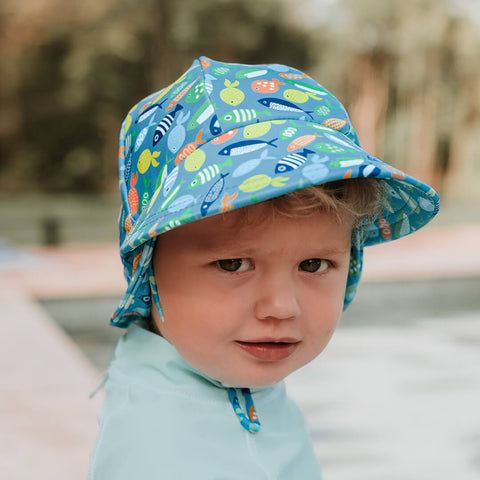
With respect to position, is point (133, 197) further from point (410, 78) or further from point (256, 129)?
point (410, 78)

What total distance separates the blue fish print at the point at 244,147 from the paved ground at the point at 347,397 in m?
1.76

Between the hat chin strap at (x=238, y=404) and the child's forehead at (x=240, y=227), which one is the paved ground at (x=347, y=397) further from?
the child's forehead at (x=240, y=227)

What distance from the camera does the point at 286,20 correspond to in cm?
1855

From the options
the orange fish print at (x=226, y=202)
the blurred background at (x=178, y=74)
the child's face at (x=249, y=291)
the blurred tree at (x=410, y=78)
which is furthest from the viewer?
the blurred tree at (x=410, y=78)

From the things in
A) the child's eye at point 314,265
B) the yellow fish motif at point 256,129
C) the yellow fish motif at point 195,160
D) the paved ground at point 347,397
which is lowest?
the paved ground at point 347,397

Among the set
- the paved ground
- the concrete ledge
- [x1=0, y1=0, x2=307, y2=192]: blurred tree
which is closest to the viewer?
the concrete ledge

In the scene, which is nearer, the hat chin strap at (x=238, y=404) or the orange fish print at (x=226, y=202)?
the orange fish print at (x=226, y=202)

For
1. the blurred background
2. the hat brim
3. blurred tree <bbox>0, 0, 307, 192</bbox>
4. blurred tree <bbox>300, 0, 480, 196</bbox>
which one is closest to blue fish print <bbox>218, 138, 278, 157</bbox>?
the hat brim

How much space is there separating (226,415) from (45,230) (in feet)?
37.1

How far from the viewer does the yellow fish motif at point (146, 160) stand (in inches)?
54.7

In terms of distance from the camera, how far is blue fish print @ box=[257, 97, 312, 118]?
136 cm

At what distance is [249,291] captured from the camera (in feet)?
4.22

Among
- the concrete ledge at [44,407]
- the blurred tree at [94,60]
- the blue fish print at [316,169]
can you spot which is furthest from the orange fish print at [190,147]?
the blurred tree at [94,60]

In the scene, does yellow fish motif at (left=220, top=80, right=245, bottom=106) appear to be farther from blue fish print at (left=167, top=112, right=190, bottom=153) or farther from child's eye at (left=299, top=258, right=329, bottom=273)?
child's eye at (left=299, top=258, right=329, bottom=273)
